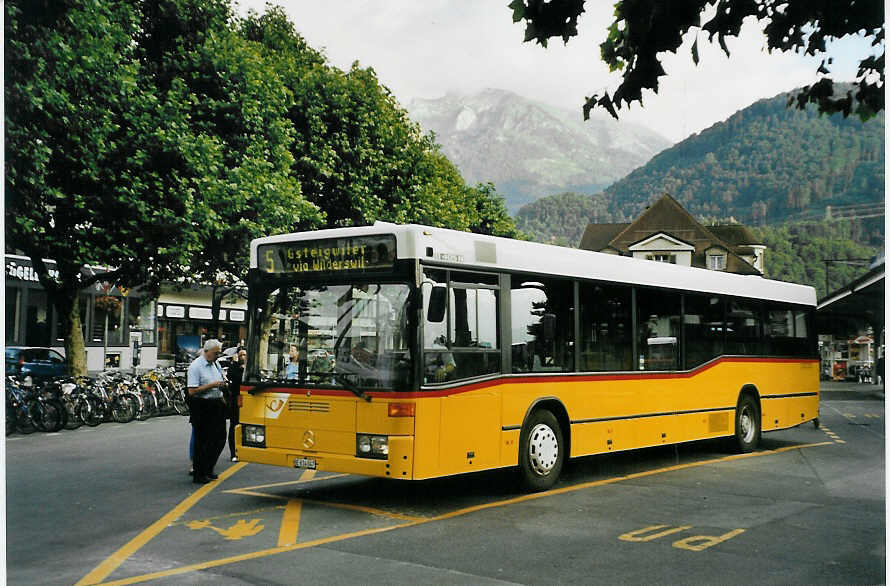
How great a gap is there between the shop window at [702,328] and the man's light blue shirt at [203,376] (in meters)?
6.61

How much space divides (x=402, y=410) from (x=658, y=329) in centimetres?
532

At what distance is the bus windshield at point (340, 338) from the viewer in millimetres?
9242

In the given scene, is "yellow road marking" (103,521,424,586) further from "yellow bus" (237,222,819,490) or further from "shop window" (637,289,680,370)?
"shop window" (637,289,680,370)

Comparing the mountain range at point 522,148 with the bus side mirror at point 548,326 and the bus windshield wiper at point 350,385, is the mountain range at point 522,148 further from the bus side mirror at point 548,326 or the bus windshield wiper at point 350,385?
the bus windshield wiper at point 350,385

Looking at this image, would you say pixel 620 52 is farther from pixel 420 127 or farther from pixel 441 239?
Answer: pixel 420 127

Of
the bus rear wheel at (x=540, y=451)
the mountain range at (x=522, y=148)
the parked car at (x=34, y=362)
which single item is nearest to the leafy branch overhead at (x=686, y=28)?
the bus rear wheel at (x=540, y=451)

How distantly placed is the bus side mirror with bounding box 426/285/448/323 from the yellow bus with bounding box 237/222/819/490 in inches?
0.7

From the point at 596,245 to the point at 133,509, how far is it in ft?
239

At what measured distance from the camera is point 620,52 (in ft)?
23.6

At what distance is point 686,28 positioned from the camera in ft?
21.4

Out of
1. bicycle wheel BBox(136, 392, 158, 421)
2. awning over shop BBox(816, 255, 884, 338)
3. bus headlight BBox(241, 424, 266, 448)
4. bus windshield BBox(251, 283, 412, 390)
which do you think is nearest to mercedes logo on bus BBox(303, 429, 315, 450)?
bus windshield BBox(251, 283, 412, 390)

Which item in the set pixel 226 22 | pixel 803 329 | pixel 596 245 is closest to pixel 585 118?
pixel 803 329

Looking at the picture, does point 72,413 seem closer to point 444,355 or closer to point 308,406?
point 308,406

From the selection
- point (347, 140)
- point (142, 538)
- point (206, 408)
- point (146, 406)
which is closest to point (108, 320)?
point (347, 140)
